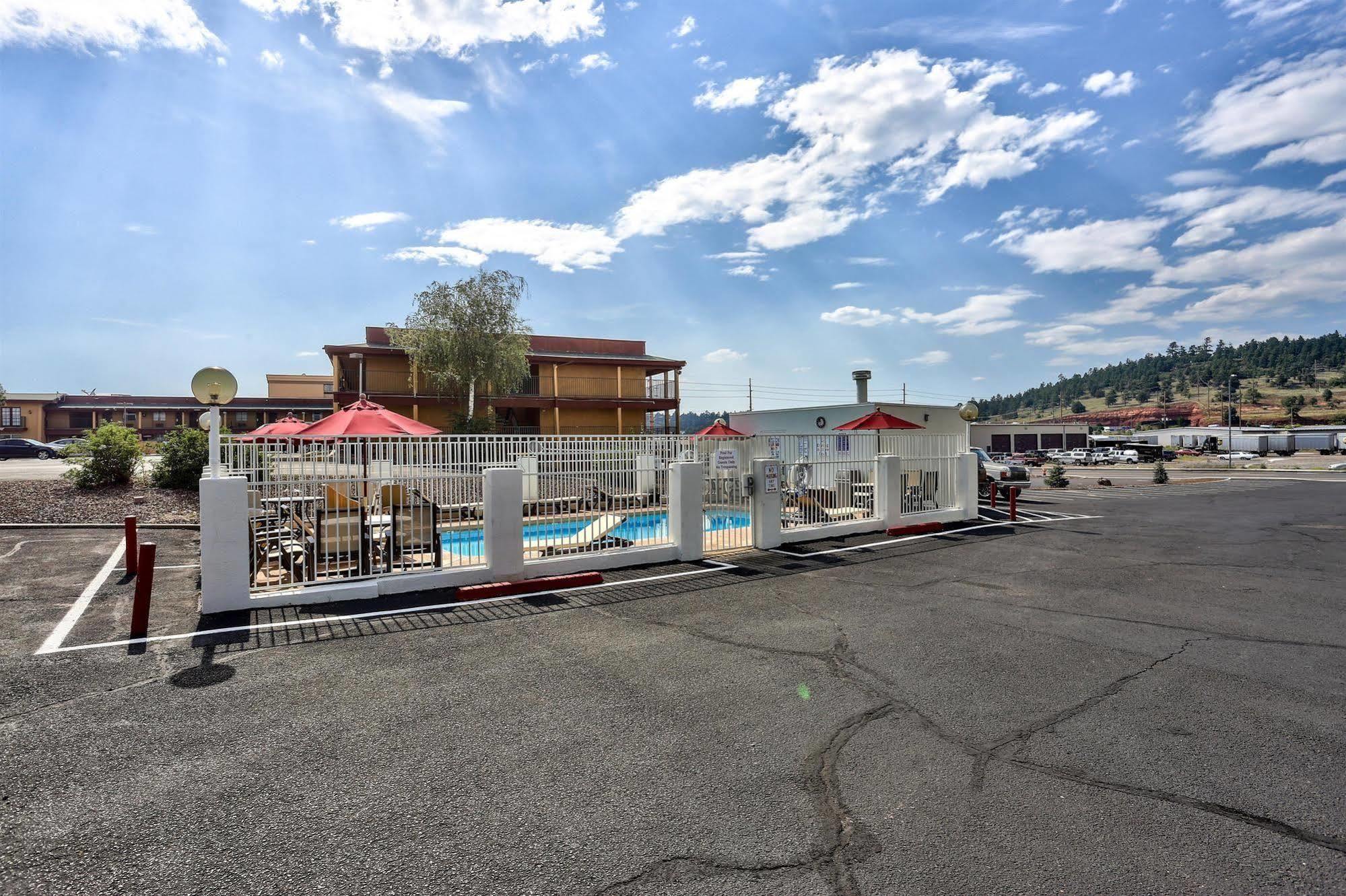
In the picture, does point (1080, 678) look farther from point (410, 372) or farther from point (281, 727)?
point (410, 372)

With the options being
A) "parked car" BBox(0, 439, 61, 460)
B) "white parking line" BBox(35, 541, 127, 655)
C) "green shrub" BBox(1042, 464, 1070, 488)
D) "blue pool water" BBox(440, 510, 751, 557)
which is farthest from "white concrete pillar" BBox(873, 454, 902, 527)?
"parked car" BBox(0, 439, 61, 460)

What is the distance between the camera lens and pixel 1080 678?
5.66 meters

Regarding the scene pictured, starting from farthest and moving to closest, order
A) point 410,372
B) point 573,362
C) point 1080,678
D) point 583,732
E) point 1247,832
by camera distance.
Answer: point 573,362 < point 410,372 < point 1080,678 < point 583,732 < point 1247,832

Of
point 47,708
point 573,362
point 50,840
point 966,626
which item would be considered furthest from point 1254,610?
point 573,362

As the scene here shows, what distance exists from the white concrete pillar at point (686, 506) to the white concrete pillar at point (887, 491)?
5.40 m

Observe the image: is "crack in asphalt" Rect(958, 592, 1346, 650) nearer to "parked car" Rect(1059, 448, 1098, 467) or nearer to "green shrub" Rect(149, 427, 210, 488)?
"green shrub" Rect(149, 427, 210, 488)

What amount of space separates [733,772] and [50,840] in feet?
11.8

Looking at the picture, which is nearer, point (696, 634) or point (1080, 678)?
point (1080, 678)

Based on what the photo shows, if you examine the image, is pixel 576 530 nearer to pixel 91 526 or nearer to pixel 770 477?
pixel 770 477

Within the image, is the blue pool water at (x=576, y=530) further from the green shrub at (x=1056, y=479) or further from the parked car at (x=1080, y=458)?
the parked car at (x=1080, y=458)

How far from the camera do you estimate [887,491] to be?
588 inches

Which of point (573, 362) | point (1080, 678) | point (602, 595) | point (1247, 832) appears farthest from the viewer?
point (573, 362)

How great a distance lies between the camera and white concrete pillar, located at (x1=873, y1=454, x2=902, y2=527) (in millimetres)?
14930

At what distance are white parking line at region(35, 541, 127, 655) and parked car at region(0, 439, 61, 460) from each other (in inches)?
1515
